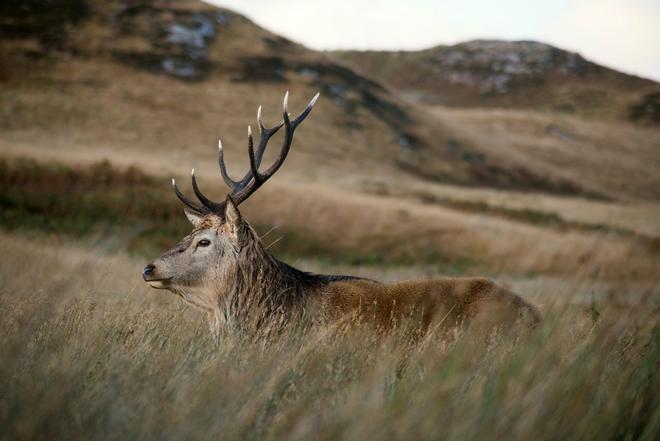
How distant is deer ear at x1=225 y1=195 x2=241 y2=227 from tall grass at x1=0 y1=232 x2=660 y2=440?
1.68 meters

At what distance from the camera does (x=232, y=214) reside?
5.32m

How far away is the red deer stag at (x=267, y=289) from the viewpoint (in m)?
5.12

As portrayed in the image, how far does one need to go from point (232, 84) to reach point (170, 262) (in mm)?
43429

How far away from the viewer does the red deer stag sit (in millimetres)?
5121

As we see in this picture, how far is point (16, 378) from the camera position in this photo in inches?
103

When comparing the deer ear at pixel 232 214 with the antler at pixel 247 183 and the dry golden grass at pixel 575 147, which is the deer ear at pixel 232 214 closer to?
the antler at pixel 247 183

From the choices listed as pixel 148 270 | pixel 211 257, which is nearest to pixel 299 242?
pixel 211 257

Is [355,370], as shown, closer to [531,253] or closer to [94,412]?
[94,412]

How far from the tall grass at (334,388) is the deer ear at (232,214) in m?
1.68

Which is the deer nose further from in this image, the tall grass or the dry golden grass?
the dry golden grass

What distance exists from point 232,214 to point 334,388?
8.43 ft

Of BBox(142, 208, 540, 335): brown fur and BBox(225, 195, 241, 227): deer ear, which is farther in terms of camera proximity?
BBox(225, 195, 241, 227): deer ear

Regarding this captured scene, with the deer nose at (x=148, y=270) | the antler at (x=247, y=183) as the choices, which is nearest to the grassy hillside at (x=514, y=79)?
the antler at (x=247, y=183)

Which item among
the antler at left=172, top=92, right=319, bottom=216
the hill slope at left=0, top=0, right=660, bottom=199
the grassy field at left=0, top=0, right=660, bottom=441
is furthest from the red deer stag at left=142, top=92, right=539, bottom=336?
the hill slope at left=0, top=0, right=660, bottom=199
